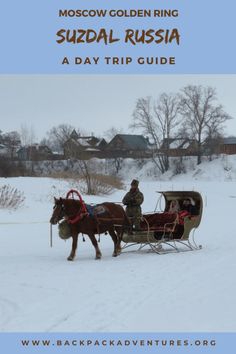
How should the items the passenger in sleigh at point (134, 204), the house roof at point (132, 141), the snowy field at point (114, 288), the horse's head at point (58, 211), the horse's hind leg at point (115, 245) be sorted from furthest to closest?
1. the house roof at point (132, 141)
2. the passenger in sleigh at point (134, 204)
3. the horse's hind leg at point (115, 245)
4. the horse's head at point (58, 211)
5. the snowy field at point (114, 288)

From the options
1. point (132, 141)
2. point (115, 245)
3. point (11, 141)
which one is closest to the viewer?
point (115, 245)

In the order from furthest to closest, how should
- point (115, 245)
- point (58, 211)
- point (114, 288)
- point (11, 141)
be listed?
point (11, 141), point (115, 245), point (58, 211), point (114, 288)

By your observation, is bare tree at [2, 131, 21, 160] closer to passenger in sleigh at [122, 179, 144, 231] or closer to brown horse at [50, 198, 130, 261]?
passenger in sleigh at [122, 179, 144, 231]

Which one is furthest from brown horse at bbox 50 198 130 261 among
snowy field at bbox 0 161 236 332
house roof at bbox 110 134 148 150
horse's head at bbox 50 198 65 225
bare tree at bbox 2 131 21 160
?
house roof at bbox 110 134 148 150

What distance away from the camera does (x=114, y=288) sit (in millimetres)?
9266

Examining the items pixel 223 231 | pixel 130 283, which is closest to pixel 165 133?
pixel 223 231

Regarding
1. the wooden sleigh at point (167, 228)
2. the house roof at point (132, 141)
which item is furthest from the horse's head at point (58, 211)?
the house roof at point (132, 141)

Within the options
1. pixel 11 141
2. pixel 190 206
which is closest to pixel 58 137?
pixel 11 141

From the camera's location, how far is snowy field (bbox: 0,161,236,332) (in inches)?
284

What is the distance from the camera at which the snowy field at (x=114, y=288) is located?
7203 mm

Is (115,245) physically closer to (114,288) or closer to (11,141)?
(114,288)

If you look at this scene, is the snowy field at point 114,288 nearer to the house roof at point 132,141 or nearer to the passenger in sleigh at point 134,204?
the passenger in sleigh at point 134,204

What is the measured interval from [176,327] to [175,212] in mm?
7511
